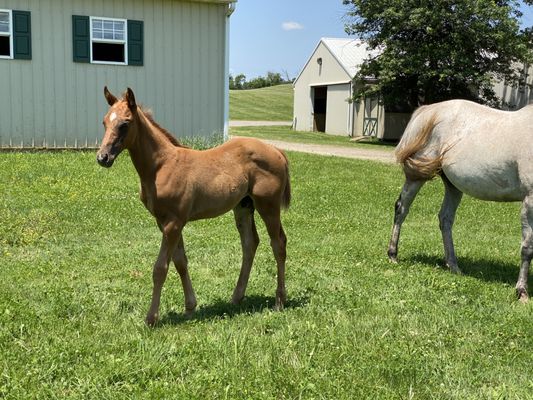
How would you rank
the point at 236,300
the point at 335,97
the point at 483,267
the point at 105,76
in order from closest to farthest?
the point at 236,300
the point at 483,267
the point at 105,76
the point at 335,97

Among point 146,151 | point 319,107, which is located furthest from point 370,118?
point 146,151

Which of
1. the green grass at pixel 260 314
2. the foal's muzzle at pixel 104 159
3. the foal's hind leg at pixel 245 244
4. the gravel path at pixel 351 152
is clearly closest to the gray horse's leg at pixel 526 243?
the green grass at pixel 260 314

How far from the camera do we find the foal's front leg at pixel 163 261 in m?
4.47

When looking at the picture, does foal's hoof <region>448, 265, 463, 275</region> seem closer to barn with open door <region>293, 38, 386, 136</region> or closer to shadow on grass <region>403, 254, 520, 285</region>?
shadow on grass <region>403, 254, 520, 285</region>

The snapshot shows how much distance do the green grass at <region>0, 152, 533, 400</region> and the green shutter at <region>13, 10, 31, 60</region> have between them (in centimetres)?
662

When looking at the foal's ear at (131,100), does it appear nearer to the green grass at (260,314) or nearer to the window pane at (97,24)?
the green grass at (260,314)

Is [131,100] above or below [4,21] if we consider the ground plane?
below

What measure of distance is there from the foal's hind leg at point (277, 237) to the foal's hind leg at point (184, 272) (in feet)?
2.53

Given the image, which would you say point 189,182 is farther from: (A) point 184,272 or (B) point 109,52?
(B) point 109,52

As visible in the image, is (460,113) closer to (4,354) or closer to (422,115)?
(422,115)

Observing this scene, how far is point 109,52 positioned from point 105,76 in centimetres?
74

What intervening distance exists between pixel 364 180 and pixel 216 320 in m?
9.39

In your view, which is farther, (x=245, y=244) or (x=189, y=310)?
(x=245, y=244)

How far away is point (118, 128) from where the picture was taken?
426 centimetres
